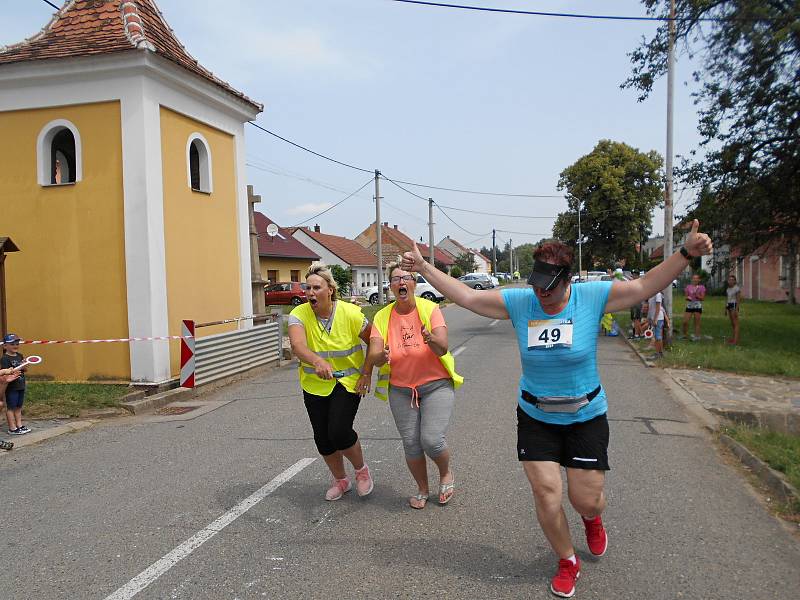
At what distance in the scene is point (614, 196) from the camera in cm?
A: 5347

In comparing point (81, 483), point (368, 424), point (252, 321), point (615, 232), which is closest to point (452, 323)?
point (252, 321)

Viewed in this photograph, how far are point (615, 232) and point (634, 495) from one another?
52.8 metres

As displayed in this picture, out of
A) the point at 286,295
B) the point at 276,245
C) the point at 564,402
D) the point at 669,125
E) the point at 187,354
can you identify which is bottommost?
the point at 187,354

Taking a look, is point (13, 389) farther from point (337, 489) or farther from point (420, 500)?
point (420, 500)

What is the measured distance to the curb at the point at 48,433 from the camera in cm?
740

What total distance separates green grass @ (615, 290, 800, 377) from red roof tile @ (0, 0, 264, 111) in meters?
10.7

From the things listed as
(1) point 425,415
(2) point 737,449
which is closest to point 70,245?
(1) point 425,415

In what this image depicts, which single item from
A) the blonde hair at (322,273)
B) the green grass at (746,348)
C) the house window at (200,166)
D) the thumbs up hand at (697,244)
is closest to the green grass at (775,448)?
the thumbs up hand at (697,244)

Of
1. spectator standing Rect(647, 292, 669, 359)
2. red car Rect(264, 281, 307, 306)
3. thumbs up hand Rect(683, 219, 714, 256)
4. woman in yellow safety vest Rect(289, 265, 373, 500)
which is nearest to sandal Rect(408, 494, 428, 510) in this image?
woman in yellow safety vest Rect(289, 265, 373, 500)

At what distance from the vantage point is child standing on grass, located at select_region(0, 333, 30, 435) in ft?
24.9

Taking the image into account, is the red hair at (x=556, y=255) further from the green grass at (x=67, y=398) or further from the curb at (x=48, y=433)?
the green grass at (x=67, y=398)

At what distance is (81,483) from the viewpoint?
5832mm

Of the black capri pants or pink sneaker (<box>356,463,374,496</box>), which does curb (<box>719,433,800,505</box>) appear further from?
the black capri pants

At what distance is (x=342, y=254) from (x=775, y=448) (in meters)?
54.2
